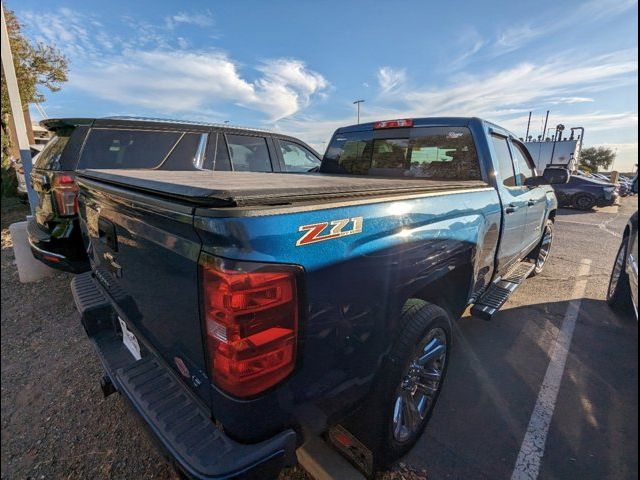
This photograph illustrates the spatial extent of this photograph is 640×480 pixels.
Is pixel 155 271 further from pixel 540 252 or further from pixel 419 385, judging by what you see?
pixel 540 252

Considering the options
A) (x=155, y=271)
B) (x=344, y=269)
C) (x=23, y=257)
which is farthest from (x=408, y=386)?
(x=23, y=257)

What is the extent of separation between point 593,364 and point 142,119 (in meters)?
5.71

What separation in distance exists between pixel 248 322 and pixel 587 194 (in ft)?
53.0

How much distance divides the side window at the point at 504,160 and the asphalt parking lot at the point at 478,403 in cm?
160

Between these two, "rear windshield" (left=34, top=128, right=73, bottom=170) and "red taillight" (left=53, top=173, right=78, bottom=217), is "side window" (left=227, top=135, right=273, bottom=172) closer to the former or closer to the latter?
"rear windshield" (left=34, top=128, right=73, bottom=170)

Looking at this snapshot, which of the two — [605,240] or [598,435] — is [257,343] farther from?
[605,240]

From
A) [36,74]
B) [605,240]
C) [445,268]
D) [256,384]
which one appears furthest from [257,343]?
Answer: [36,74]

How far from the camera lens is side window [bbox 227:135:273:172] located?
5.39 m

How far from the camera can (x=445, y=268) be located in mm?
2176

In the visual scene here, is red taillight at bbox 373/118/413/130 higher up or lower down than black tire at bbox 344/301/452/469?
higher up

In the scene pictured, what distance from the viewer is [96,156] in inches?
158

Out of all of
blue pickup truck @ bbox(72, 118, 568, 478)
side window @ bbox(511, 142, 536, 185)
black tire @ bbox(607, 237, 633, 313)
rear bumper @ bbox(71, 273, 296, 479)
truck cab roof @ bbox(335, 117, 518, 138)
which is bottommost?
black tire @ bbox(607, 237, 633, 313)

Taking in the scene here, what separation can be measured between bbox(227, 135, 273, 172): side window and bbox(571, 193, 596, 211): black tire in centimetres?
1339

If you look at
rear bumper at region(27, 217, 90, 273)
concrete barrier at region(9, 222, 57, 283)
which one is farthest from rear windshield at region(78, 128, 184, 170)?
concrete barrier at region(9, 222, 57, 283)
